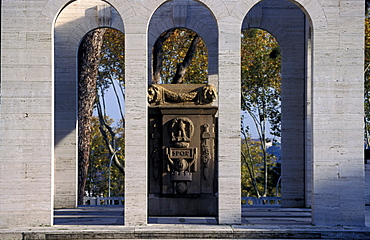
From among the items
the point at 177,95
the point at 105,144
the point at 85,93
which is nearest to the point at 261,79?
the point at 105,144

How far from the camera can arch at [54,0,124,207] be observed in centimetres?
2705

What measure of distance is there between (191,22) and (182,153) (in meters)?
6.85

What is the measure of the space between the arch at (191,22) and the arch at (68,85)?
184cm

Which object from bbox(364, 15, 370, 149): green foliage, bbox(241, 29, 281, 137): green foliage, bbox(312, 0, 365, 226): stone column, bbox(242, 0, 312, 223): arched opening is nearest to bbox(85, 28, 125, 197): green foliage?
bbox(241, 29, 281, 137): green foliage

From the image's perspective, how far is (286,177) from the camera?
90.5 feet

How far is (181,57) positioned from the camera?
48.8m

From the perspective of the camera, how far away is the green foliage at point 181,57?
48.3m

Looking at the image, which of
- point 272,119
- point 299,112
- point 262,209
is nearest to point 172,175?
point 262,209

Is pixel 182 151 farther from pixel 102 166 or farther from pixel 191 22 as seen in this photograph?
pixel 102 166

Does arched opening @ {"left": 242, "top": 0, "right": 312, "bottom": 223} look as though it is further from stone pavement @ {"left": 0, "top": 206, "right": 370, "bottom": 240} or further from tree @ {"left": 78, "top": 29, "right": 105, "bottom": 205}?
tree @ {"left": 78, "top": 29, "right": 105, "bottom": 205}

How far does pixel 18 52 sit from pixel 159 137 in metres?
5.56

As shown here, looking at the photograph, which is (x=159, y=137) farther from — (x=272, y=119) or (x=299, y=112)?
(x=272, y=119)

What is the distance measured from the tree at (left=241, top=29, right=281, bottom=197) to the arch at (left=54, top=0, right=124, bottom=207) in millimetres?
22955

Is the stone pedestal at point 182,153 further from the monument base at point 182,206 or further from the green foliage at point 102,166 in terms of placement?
the green foliage at point 102,166
